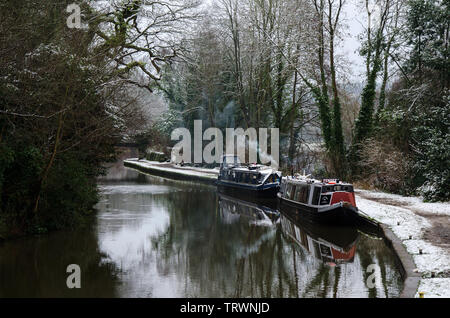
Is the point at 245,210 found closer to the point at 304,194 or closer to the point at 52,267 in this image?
the point at 304,194

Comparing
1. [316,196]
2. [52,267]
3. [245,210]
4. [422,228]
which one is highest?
[316,196]

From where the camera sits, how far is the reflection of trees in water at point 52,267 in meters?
8.56

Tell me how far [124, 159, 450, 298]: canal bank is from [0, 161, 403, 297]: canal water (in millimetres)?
397

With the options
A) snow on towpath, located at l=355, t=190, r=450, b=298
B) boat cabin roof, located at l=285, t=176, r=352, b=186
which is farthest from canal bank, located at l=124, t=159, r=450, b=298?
boat cabin roof, located at l=285, t=176, r=352, b=186

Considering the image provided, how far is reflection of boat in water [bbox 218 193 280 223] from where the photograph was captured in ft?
59.7

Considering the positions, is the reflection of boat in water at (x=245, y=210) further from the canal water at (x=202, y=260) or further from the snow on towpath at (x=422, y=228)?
the snow on towpath at (x=422, y=228)

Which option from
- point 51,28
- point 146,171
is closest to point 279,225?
point 51,28

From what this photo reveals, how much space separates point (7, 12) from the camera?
31.7ft

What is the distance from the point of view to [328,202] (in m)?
14.9

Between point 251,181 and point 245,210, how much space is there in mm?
2989

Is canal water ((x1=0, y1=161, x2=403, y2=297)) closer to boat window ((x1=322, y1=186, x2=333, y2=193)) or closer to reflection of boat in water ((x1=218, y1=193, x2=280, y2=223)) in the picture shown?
reflection of boat in water ((x1=218, y1=193, x2=280, y2=223))

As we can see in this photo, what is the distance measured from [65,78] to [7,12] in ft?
7.56

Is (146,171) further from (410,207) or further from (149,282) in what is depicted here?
(149,282)

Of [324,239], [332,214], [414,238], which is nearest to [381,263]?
[414,238]
